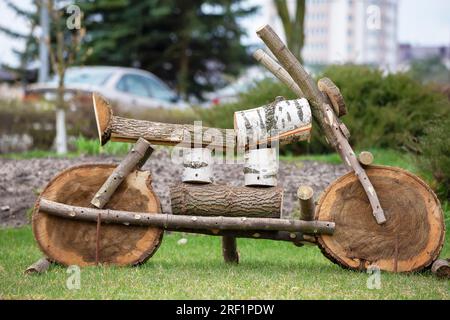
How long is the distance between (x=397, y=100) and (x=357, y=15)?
10942 cm

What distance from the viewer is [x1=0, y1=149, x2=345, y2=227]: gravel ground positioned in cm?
864

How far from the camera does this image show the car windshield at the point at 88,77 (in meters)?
16.0

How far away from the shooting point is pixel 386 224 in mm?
5977

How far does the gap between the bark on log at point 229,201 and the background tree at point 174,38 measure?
694 inches

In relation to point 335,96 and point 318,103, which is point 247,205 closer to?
point 318,103

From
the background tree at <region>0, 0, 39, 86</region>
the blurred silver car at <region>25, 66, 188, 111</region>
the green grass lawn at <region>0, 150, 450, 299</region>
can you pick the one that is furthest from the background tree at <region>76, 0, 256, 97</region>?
the green grass lawn at <region>0, 150, 450, 299</region>

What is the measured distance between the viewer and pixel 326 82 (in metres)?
6.20

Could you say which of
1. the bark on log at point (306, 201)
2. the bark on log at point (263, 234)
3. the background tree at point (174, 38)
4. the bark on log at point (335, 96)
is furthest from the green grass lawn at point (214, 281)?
the background tree at point (174, 38)

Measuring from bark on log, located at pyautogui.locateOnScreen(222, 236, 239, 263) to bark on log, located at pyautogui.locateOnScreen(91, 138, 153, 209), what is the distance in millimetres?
911

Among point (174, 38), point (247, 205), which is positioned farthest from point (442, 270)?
point (174, 38)

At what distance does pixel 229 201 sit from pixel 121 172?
81cm
